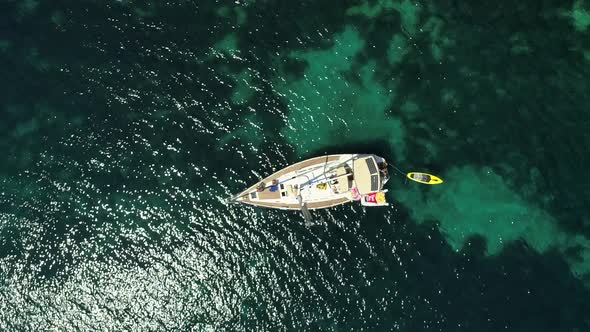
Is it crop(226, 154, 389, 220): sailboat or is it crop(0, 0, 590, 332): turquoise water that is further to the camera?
crop(226, 154, 389, 220): sailboat

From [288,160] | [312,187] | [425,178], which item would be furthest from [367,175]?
[288,160]

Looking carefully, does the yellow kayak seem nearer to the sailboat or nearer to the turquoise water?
the turquoise water

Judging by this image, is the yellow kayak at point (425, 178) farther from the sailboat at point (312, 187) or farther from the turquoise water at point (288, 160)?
the sailboat at point (312, 187)

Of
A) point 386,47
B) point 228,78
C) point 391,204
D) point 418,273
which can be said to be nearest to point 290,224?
point 391,204

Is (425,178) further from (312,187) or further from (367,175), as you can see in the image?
(312,187)

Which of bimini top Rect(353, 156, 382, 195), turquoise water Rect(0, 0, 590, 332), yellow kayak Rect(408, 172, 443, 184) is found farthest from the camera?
yellow kayak Rect(408, 172, 443, 184)

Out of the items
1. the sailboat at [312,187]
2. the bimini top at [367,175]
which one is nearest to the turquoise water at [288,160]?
the sailboat at [312,187]

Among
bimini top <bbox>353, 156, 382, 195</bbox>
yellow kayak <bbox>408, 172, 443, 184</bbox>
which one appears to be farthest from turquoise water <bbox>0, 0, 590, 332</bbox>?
bimini top <bbox>353, 156, 382, 195</bbox>
